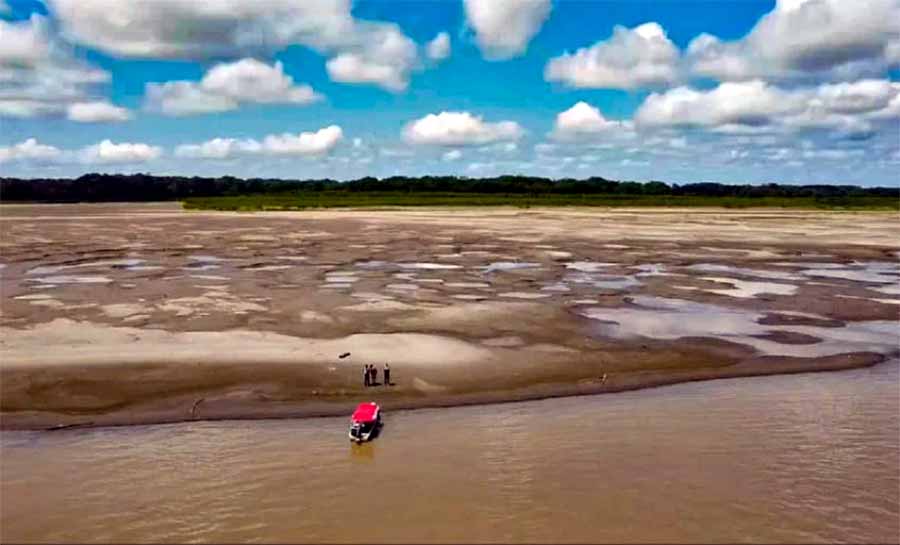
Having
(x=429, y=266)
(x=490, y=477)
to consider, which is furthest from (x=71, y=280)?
(x=490, y=477)

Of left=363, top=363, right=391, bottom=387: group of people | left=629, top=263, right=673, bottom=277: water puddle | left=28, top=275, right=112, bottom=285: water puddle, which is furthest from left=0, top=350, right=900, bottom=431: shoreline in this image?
left=28, top=275, right=112, bottom=285: water puddle

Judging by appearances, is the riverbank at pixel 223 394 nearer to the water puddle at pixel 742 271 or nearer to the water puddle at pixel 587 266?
the water puddle at pixel 742 271

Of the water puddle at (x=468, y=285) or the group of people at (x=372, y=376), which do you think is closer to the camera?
the group of people at (x=372, y=376)

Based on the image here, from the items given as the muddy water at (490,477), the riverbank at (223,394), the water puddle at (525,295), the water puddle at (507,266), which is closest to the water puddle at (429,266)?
the water puddle at (507,266)

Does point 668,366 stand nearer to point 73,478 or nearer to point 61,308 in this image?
point 73,478

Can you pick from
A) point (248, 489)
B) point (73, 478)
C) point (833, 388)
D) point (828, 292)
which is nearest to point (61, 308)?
point (73, 478)

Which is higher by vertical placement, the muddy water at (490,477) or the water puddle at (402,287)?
the water puddle at (402,287)

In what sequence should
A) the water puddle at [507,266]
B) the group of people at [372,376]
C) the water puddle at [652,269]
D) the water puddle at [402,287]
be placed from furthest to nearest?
1. the water puddle at [507,266]
2. the water puddle at [652,269]
3. the water puddle at [402,287]
4. the group of people at [372,376]

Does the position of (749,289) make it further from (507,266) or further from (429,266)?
(429,266)
